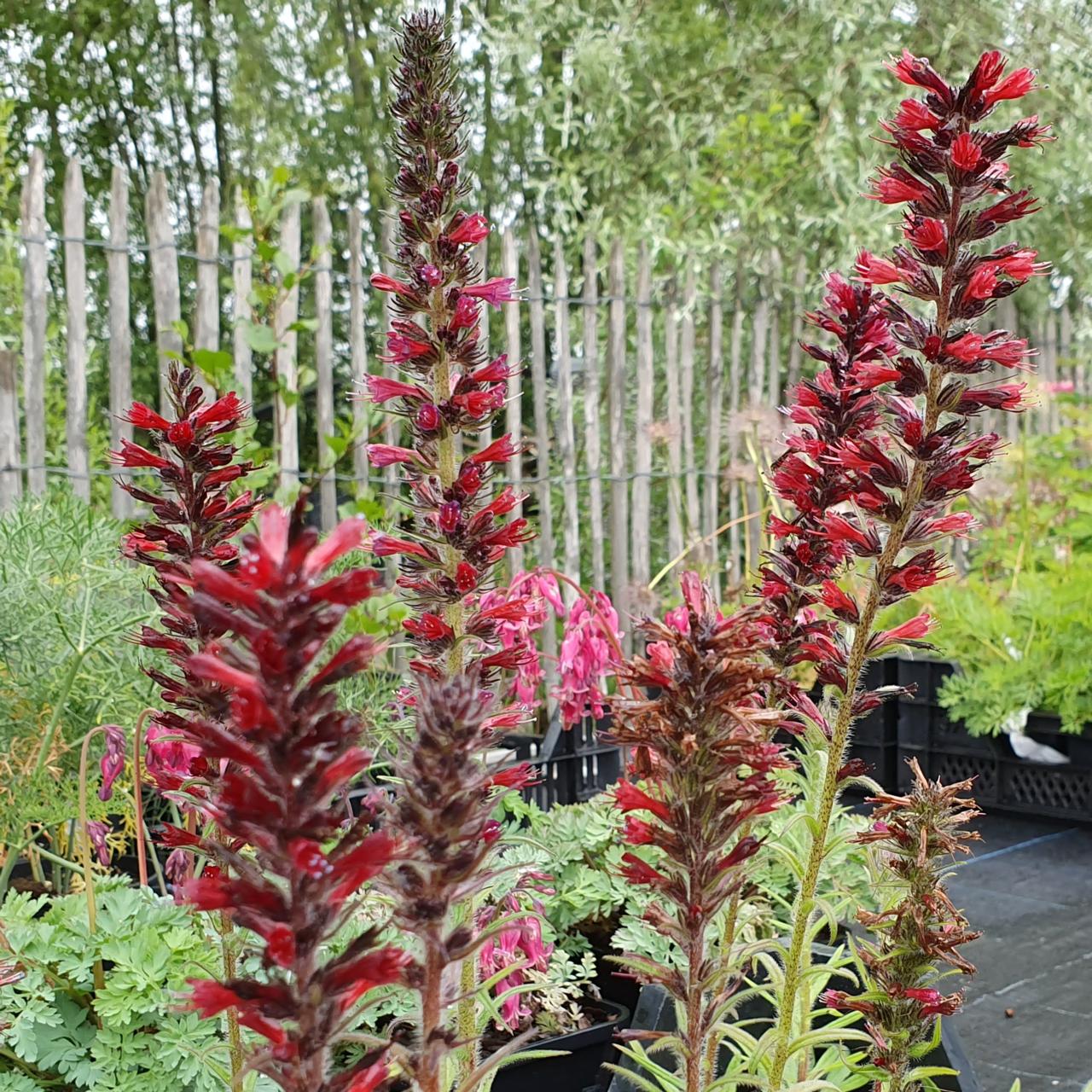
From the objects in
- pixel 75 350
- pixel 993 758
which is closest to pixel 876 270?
pixel 993 758

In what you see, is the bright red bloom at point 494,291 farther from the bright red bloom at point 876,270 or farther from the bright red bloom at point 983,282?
the bright red bloom at point 983,282

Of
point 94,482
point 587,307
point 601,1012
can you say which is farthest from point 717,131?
point 601,1012

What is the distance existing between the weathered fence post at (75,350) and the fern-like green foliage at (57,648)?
1.41 m

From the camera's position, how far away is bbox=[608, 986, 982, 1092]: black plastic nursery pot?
1545 mm

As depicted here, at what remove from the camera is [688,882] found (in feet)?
3.46

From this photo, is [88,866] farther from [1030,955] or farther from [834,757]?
[1030,955]

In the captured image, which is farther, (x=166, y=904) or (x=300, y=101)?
(x=300, y=101)

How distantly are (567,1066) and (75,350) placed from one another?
3.44 m

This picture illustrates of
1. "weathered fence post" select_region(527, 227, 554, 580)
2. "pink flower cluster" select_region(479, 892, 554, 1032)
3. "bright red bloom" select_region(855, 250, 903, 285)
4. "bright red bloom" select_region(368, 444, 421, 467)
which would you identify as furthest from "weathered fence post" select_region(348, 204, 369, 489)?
"bright red bloom" select_region(855, 250, 903, 285)

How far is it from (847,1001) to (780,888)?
1134 millimetres

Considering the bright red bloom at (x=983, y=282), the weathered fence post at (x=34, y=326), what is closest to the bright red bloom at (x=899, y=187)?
the bright red bloom at (x=983, y=282)

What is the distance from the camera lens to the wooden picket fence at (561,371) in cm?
446

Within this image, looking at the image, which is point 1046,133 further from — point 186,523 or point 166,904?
point 166,904

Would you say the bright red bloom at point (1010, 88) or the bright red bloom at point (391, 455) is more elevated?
the bright red bloom at point (1010, 88)
